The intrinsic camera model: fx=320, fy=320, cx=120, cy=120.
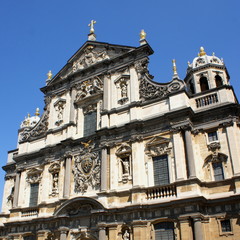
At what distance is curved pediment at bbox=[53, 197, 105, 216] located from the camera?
1866 centimetres

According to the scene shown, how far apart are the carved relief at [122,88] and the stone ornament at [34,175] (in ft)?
26.4

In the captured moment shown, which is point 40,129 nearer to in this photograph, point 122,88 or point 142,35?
point 122,88

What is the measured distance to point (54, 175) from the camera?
73.8 ft

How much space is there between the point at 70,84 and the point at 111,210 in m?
11.0

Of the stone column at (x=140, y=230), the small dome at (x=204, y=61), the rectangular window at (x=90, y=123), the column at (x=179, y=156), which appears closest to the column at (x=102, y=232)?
the stone column at (x=140, y=230)

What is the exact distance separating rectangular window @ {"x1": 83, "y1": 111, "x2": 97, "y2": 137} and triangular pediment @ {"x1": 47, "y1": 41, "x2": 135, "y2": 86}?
3855 mm

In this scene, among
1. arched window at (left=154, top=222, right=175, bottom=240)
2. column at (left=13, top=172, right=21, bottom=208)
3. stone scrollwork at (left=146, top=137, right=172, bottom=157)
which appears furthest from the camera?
column at (left=13, top=172, right=21, bottom=208)

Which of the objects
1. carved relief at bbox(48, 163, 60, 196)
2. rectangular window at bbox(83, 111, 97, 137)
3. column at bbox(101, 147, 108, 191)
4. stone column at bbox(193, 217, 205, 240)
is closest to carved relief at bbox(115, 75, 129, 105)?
rectangular window at bbox(83, 111, 97, 137)

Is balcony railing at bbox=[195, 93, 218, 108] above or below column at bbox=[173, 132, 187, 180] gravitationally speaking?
above

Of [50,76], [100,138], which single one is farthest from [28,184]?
[50,76]

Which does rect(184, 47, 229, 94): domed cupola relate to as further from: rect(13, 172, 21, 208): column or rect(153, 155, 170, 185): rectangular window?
rect(13, 172, 21, 208): column

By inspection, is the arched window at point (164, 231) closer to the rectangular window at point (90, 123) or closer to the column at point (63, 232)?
the column at point (63, 232)

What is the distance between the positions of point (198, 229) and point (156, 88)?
8818 millimetres

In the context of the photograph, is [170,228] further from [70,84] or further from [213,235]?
[70,84]
